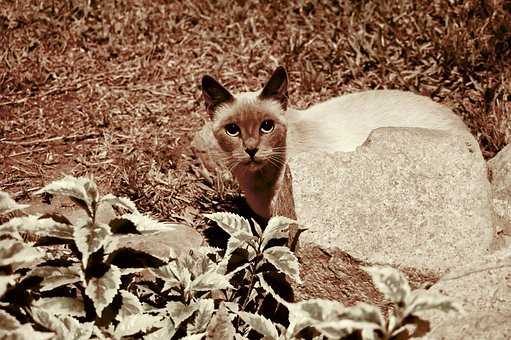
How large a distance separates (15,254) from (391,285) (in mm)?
1337

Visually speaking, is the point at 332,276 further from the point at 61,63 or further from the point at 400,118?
the point at 61,63

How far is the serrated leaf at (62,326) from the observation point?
245cm

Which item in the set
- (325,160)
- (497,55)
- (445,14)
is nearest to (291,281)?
(325,160)

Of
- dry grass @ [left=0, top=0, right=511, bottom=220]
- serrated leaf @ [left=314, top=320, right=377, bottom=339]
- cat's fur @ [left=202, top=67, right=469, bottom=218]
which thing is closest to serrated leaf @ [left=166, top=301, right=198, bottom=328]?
serrated leaf @ [left=314, top=320, right=377, bottom=339]

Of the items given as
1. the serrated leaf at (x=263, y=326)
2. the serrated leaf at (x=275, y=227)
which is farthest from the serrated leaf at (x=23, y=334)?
the serrated leaf at (x=275, y=227)

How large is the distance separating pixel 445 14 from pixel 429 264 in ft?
9.68

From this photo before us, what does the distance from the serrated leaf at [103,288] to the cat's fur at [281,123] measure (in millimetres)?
1201

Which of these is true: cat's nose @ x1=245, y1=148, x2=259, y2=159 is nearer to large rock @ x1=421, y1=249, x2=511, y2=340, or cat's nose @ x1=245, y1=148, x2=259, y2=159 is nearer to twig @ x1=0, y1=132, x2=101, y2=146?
large rock @ x1=421, y1=249, x2=511, y2=340

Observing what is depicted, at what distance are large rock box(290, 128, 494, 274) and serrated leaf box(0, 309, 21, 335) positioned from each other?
136 cm

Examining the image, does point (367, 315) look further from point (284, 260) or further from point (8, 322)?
point (8, 322)

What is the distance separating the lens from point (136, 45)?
5488 millimetres

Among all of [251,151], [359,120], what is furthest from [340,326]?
[359,120]

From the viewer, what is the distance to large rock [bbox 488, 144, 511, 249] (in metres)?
3.51

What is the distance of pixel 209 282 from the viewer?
2865 mm
